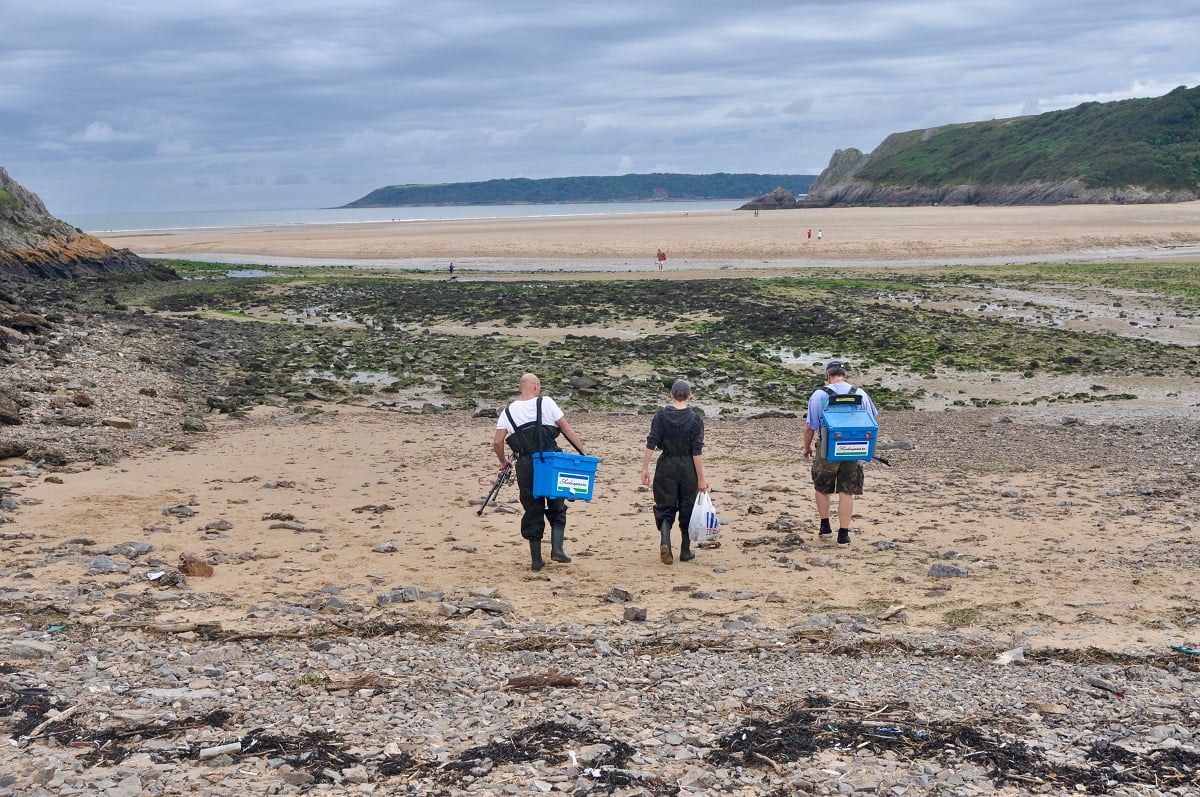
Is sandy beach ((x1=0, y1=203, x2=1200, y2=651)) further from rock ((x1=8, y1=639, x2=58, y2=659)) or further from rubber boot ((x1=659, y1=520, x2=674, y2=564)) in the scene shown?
rock ((x1=8, y1=639, x2=58, y2=659))

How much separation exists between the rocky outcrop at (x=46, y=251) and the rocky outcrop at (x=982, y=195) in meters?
110

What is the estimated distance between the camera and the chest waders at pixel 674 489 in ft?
31.7

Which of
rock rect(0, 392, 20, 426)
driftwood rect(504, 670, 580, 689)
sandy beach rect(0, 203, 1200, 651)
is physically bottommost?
sandy beach rect(0, 203, 1200, 651)

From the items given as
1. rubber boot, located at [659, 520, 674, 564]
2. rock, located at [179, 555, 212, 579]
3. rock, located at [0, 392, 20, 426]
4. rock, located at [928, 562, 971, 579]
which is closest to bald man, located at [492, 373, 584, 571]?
rubber boot, located at [659, 520, 674, 564]

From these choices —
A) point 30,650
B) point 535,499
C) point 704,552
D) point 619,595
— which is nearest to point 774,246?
point 704,552

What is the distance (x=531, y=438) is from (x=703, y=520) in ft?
5.61

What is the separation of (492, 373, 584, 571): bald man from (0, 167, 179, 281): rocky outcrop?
129 ft

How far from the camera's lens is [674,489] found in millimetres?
9766

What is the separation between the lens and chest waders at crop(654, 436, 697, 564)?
9648 millimetres

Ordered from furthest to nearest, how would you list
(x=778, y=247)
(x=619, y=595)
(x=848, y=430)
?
(x=778, y=247)
(x=848, y=430)
(x=619, y=595)

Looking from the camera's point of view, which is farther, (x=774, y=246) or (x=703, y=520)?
(x=774, y=246)

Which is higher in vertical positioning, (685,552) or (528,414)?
(528,414)

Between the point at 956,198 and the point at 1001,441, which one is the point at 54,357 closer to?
the point at 1001,441

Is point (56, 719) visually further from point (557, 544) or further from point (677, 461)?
point (677, 461)
